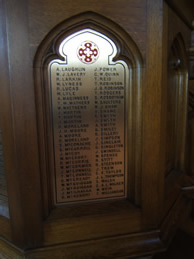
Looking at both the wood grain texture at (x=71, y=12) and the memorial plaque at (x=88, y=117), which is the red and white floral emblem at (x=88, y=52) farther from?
the wood grain texture at (x=71, y=12)

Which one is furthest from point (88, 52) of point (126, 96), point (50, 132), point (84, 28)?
point (50, 132)

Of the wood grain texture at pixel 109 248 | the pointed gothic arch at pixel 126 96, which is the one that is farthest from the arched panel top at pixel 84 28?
the wood grain texture at pixel 109 248

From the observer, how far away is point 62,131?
87 cm

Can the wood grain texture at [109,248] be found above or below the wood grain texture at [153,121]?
below

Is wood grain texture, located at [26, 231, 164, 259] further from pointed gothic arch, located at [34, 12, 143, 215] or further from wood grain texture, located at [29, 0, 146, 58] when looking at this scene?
wood grain texture, located at [29, 0, 146, 58]

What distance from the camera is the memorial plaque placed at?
833 millimetres

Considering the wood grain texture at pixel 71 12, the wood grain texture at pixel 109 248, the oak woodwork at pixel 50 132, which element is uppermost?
the wood grain texture at pixel 71 12

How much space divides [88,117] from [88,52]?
10.5 inches

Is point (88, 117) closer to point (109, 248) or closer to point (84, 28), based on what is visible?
point (84, 28)

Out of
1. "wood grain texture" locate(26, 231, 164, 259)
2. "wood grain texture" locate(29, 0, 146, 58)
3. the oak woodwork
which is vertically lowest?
"wood grain texture" locate(26, 231, 164, 259)

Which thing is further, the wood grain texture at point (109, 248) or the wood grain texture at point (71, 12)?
the wood grain texture at point (109, 248)

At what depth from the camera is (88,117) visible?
88 centimetres

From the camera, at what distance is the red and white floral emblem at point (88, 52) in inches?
32.6

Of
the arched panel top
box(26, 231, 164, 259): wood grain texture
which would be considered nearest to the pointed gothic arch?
the arched panel top
